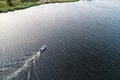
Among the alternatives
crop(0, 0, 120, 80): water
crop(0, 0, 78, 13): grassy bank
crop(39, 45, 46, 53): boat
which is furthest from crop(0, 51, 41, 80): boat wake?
crop(0, 0, 78, 13): grassy bank

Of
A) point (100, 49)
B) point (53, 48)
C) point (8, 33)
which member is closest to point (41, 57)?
point (53, 48)

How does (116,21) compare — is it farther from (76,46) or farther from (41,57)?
(41,57)

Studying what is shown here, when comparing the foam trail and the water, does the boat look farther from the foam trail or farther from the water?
the foam trail

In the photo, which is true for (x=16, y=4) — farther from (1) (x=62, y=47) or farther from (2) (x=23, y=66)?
(2) (x=23, y=66)

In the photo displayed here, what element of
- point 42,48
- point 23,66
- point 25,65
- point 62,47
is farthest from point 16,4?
point 23,66

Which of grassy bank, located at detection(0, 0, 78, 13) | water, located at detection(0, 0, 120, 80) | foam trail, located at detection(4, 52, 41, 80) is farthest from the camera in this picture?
grassy bank, located at detection(0, 0, 78, 13)

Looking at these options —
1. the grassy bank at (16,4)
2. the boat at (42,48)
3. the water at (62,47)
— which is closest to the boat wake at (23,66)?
the water at (62,47)

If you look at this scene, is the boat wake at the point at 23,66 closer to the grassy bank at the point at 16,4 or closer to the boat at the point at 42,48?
the boat at the point at 42,48

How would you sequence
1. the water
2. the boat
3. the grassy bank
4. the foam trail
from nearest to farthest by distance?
1. the foam trail
2. the water
3. the boat
4. the grassy bank
